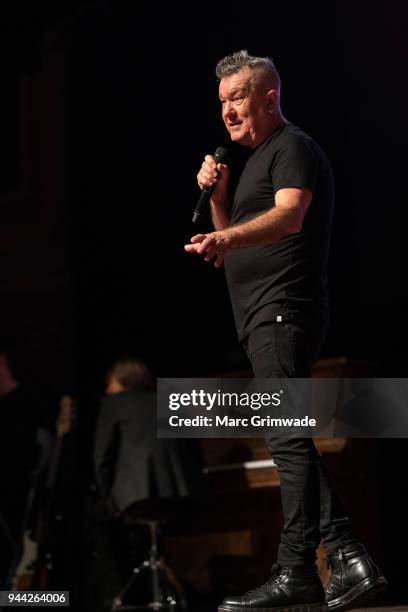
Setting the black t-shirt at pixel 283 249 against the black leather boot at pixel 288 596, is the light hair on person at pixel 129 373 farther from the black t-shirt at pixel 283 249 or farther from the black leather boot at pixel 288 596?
the black leather boot at pixel 288 596

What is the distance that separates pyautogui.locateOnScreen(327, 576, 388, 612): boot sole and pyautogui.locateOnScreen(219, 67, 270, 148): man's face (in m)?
1.18

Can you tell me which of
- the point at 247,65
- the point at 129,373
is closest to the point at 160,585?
the point at 129,373

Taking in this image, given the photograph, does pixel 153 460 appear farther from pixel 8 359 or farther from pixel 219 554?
pixel 8 359

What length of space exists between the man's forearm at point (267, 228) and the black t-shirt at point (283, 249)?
0.10 meters

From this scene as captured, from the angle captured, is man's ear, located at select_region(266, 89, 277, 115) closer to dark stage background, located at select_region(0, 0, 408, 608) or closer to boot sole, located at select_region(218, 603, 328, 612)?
boot sole, located at select_region(218, 603, 328, 612)

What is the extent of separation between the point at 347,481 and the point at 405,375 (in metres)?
0.53

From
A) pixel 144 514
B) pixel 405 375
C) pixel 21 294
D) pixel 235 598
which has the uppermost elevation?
pixel 21 294

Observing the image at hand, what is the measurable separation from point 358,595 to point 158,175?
3288 millimetres

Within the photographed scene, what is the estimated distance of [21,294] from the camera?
6270 millimetres

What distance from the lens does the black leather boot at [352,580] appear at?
2.24 m

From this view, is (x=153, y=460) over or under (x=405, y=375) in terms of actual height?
under

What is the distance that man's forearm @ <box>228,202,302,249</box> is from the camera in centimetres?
221

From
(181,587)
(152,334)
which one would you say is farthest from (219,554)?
(152,334)

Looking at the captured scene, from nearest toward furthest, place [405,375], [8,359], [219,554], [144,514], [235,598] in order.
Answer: [235,598], [405,375], [144,514], [219,554], [8,359]
